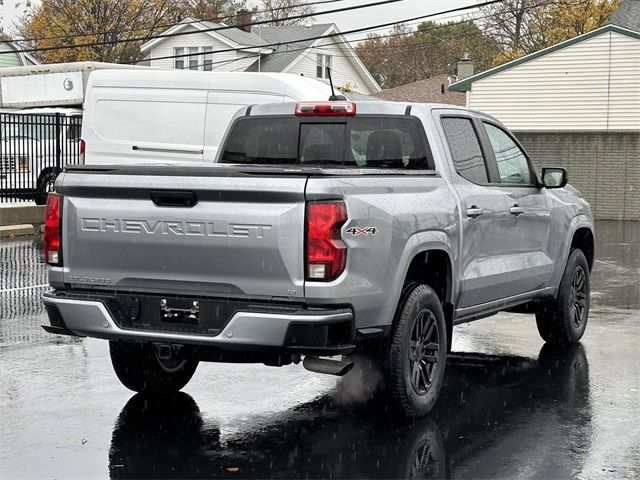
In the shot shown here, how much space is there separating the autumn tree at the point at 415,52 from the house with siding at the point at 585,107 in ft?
158

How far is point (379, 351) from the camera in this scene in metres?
6.39

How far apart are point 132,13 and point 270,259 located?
172ft

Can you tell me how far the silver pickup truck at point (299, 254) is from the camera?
5.75m

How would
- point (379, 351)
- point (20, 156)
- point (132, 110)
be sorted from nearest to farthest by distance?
point (379, 351), point (132, 110), point (20, 156)

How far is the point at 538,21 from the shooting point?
58531 millimetres

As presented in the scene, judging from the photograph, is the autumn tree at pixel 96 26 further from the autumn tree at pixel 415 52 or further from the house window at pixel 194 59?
the autumn tree at pixel 415 52

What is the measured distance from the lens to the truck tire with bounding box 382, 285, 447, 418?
6.35 meters

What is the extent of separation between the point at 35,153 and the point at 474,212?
1648 cm

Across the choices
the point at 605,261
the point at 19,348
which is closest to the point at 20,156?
the point at 605,261

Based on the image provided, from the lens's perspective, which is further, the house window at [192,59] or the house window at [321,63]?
the house window at [321,63]

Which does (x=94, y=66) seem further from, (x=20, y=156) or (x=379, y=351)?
(x=379, y=351)

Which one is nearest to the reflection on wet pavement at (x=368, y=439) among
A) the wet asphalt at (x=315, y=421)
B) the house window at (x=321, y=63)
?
the wet asphalt at (x=315, y=421)

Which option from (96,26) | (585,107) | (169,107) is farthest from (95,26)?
(169,107)

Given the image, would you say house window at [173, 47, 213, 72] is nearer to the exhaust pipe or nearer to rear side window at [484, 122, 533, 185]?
rear side window at [484, 122, 533, 185]
